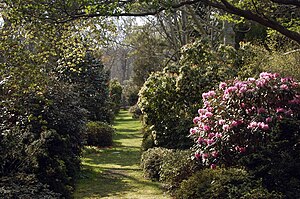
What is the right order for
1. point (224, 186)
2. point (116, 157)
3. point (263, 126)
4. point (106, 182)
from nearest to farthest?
point (224, 186) < point (263, 126) < point (106, 182) < point (116, 157)

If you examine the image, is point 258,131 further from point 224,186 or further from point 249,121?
point 224,186

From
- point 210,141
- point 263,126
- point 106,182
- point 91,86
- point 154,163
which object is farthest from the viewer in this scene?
point 91,86

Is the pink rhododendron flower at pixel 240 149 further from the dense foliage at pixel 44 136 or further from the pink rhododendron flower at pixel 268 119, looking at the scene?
the dense foliage at pixel 44 136

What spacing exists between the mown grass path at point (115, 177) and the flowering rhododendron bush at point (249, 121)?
1408mm

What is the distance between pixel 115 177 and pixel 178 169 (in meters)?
2.75

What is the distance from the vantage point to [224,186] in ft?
20.5

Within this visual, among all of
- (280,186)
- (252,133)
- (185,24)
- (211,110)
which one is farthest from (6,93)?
(185,24)

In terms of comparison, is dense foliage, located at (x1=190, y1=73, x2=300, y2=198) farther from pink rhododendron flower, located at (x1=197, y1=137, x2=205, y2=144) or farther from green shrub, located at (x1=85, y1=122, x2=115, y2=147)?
green shrub, located at (x1=85, y1=122, x2=115, y2=147)

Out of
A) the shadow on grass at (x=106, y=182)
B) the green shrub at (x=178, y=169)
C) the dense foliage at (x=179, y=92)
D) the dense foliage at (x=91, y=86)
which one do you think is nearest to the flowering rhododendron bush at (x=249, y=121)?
the green shrub at (x=178, y=169)

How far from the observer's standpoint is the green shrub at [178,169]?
7.95m

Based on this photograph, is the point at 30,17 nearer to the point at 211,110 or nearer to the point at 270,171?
the point at 211,110

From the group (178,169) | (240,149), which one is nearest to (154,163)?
(178,169)

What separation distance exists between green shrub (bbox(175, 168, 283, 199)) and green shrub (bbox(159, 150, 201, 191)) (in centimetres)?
95

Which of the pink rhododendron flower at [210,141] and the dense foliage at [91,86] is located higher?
the dense foliage at [91,86]
